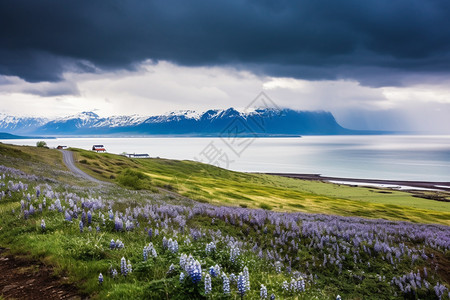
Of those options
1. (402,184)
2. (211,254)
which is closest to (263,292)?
(211,254)

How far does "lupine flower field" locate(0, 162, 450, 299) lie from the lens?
6.33 m

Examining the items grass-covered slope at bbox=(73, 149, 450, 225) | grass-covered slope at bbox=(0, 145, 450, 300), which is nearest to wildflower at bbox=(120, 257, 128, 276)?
grass-covered slope at bbox=(0, 145, 450, 300)

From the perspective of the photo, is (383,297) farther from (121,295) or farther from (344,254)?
(121,295)

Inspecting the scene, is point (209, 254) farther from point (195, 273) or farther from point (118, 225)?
point (118, 225)

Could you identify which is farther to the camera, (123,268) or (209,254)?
(209,254)

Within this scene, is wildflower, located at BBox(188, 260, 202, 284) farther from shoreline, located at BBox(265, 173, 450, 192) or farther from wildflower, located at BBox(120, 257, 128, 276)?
shoreline, located at BBox(265, 173, 450, 192)

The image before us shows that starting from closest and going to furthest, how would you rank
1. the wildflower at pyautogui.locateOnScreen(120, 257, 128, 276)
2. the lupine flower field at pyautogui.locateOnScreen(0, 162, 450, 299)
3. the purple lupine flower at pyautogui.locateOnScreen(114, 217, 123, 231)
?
the lupine flower field at pyautogui.locateOnScreen(0, 162, 450, 299)
the wildflower at pyautogui.locateOnScreen(120, 257, 128, 276)
the purple lupine flower at pyautogui.locateOnScreen(114, 217, 123, 231)

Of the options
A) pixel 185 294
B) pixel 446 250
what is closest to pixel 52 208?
pixel 185 294

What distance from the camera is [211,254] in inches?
322

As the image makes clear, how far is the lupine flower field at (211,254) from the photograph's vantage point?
633cm

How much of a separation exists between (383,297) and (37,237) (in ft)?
36.5

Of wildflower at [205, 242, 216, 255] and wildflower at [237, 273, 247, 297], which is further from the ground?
wildflower at [237, 273, 247, 297]

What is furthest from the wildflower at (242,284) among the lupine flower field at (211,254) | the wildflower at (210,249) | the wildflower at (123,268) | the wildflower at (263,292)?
the wildflower at (123,268)

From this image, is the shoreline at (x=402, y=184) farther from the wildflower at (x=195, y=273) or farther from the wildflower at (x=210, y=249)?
the wildflower at (x=195, y=273)
